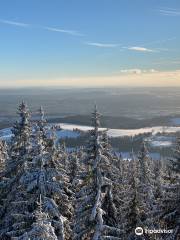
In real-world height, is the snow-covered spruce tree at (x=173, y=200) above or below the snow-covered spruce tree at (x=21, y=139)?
below

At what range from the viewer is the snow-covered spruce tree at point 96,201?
80.7ft

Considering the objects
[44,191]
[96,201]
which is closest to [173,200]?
[96,201]

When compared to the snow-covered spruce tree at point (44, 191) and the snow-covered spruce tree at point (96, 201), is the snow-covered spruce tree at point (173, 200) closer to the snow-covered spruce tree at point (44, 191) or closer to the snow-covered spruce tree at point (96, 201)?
the snow-covered spruce tree at point (96, 201)

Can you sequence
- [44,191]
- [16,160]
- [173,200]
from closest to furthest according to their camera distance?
1. [173,200]
2. [44,191]
3. [16,160]

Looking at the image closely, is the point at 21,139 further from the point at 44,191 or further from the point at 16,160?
the point at 44,191

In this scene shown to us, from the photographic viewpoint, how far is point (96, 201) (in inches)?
977

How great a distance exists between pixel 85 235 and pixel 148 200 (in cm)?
1468

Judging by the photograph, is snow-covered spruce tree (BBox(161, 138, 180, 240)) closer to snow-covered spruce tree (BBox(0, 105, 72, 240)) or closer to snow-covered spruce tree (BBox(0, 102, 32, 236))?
snow-covered spruce tree (BBox(0, 105, 72, 240))

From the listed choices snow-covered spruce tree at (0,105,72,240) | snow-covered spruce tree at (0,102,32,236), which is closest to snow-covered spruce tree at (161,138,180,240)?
snow-covered spruce tree at (0,105,72,240)

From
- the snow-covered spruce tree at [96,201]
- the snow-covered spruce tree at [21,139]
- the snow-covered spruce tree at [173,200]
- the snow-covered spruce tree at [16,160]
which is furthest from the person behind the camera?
the snow-covered spruce tree at [21,139]

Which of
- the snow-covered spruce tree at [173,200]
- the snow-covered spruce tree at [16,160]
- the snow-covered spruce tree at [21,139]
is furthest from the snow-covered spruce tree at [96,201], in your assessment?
the snow-covered spruce tree at [21,139]

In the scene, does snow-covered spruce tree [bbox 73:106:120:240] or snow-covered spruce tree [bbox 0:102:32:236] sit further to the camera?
snow-covered spruce tree [bbox 0:102:32:236]

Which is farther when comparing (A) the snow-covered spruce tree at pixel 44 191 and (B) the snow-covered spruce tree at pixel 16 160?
(B) the snow-covered spruce tree at pixel 16 160

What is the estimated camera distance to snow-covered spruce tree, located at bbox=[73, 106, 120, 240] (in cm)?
2461
